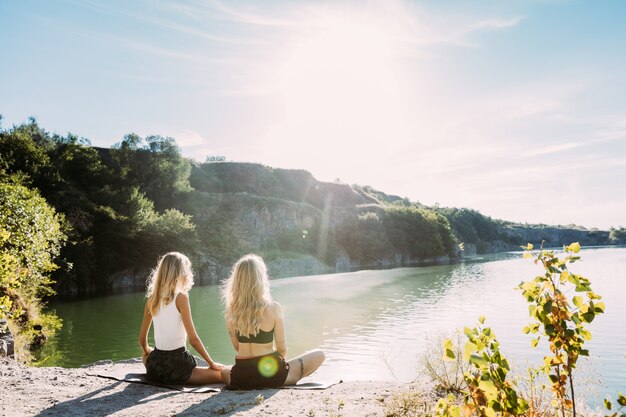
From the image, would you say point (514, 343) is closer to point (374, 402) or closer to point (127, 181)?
point (374, 402)

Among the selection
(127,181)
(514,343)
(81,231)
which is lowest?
(514,343)

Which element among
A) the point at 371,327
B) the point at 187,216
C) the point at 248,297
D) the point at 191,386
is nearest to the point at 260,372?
the point at 248,297

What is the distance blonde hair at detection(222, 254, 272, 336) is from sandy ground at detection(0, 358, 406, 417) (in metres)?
0.86

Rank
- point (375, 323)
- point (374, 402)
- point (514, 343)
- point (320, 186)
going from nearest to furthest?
point (374, 402)
point (514, 343)
point (375, 323)
point (320, 186)

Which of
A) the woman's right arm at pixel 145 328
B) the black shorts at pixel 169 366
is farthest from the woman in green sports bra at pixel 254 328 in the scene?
the woman's right arm at pixel 145 328

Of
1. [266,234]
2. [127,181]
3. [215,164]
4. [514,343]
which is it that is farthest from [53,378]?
[215,164]

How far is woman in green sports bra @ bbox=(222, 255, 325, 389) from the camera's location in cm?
562

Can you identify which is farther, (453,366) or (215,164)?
→ (215,164)

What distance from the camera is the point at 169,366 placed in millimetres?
6176

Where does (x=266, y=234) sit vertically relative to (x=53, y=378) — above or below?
above

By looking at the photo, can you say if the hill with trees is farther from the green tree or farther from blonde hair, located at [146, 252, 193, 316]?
blonde hair, located at [146, 252, 193, 316]

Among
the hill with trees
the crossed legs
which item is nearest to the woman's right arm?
the crossed legs

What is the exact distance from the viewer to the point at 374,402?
549 cm

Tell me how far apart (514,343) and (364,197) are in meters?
89.6
